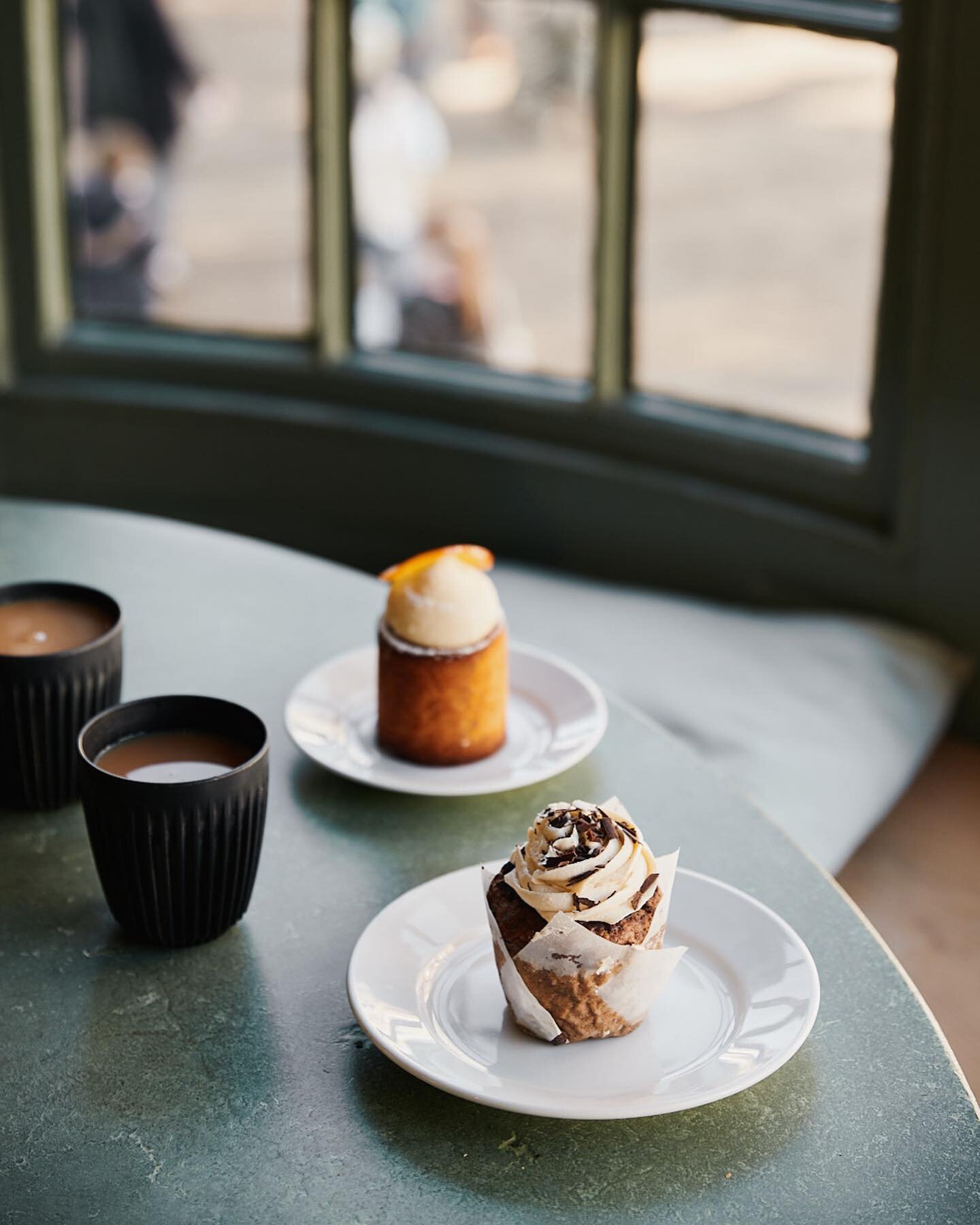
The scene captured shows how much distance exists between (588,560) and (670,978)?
1.79m

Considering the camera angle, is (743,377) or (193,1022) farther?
(743,377)

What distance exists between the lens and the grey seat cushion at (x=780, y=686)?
198 centimetres

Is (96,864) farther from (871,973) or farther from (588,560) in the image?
(588,560)

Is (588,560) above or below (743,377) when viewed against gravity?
below

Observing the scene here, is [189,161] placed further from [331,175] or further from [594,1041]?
[594,1041]

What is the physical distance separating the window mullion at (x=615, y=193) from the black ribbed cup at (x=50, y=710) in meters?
1.57

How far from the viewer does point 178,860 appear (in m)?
0.99

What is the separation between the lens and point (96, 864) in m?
1.02

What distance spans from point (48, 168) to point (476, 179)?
32.6 inches

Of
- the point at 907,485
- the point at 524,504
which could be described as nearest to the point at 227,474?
the point at 524,504

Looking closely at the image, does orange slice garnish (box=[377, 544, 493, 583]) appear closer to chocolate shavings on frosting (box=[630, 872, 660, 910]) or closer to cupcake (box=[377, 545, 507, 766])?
cupcake (box=[377, 545, 507, 766])

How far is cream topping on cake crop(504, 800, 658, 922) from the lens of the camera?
920 millimetres

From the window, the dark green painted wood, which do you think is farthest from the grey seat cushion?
the dark green painted wood

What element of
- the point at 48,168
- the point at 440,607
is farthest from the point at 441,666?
the point at 48,168
